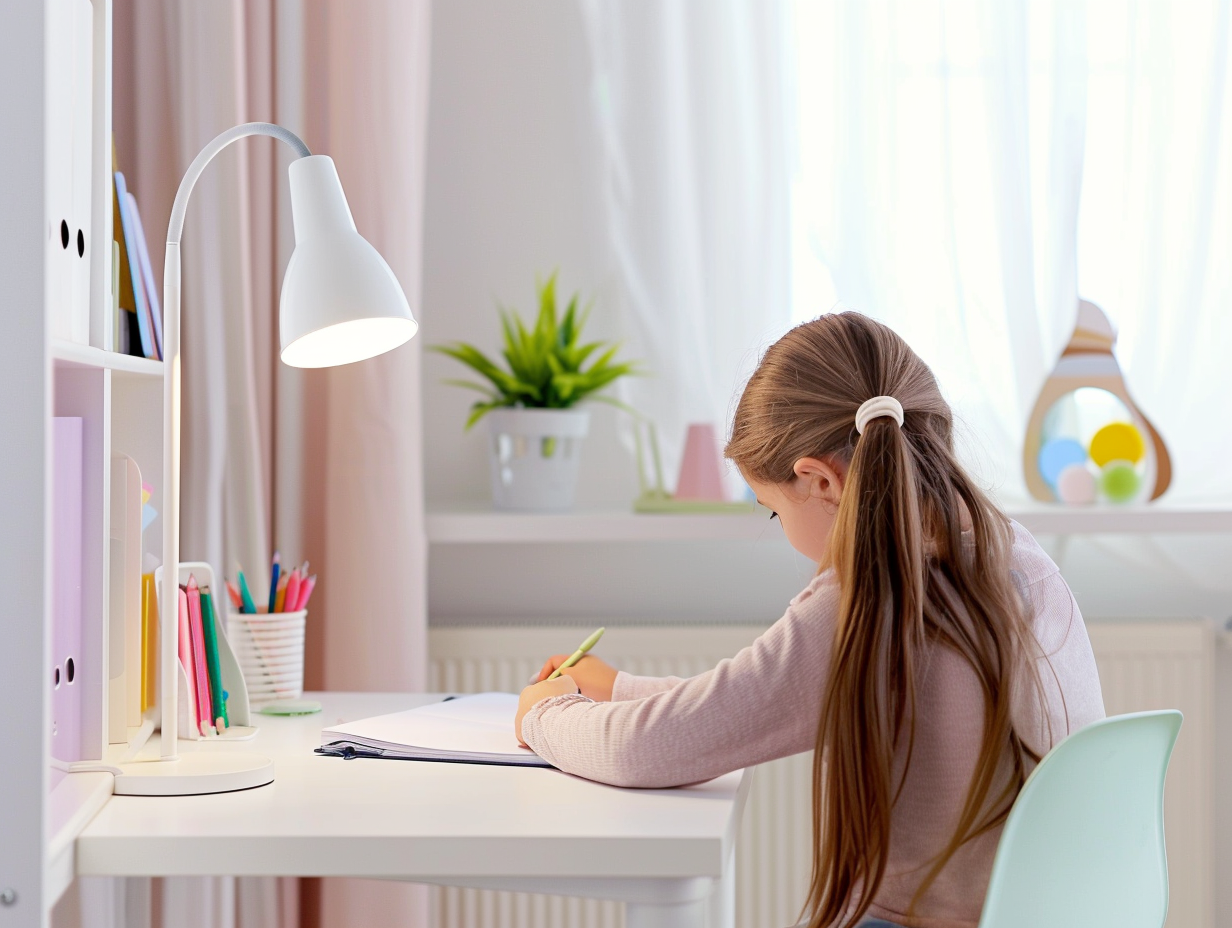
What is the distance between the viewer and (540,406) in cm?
197

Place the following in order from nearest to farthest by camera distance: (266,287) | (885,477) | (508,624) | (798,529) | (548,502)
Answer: (885,477) → (798,529) → (266,287) → (548,502) → (508,624)

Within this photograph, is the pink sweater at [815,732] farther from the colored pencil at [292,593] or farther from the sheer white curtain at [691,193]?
the sheer white curtain at [691,193]

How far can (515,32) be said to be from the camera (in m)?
2.17

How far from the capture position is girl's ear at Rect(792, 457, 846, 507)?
1.07m

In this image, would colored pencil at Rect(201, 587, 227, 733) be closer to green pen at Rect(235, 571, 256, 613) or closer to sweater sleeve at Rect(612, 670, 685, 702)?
green pen at Rect(235, 571, 256, 613)

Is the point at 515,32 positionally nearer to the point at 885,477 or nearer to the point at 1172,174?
the point at 1172,174

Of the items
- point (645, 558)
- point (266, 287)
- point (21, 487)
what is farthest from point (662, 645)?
point (21, 487)

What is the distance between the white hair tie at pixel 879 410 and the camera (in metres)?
1.02

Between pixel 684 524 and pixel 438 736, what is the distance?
0.83 metres

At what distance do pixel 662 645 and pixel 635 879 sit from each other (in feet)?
3.68

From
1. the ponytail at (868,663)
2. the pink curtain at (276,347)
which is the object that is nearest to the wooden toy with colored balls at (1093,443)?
the pink curtain at (276,347)

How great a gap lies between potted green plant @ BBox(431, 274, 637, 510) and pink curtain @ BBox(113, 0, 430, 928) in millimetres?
173

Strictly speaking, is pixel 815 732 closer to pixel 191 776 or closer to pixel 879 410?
pixel 879 410

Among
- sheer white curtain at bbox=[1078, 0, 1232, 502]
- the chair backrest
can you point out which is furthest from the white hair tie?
sheer white curtain at bbox=[1078, 0, 1232, 502]
